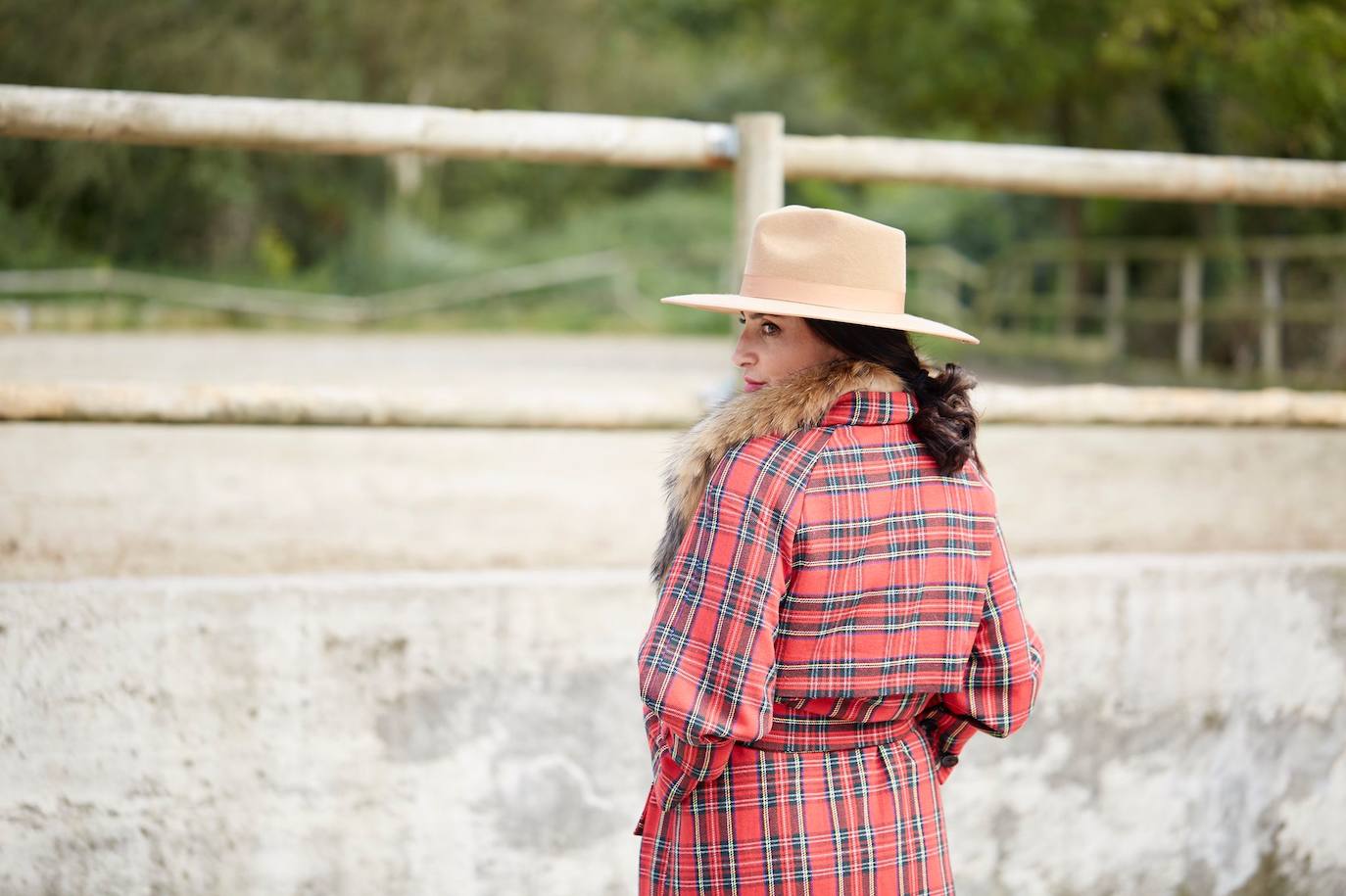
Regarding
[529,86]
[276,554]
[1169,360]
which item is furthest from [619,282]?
[276,554]

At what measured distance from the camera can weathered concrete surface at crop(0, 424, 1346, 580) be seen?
11.2ft

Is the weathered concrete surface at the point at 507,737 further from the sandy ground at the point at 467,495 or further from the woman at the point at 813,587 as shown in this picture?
the woman at the point at 813,587

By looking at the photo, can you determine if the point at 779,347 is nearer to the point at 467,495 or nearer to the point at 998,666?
the point at 998,666

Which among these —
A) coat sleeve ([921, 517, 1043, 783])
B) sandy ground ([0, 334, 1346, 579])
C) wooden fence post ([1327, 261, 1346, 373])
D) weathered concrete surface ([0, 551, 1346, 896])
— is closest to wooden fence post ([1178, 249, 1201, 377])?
wooden fence post ([1327, 261, 1346, 373])

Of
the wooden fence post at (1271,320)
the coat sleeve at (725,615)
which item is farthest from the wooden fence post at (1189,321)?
the coat sleeve at (725,615)

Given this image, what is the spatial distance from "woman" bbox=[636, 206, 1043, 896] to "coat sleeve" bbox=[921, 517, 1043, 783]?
0.04 meters

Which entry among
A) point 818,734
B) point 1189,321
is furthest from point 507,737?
point 1189,321

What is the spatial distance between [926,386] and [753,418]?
9.9 inches

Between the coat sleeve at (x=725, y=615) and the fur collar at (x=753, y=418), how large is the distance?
0.12ft

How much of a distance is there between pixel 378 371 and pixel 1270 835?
837 cm

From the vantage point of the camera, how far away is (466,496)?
4.93 meters

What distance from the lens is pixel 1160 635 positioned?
286 cm

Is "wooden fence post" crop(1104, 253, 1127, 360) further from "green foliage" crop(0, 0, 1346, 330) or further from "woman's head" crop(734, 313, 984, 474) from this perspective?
"woman's head" crop(734, 313, 984, 474)

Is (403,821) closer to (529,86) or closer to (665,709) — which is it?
(665,709)
